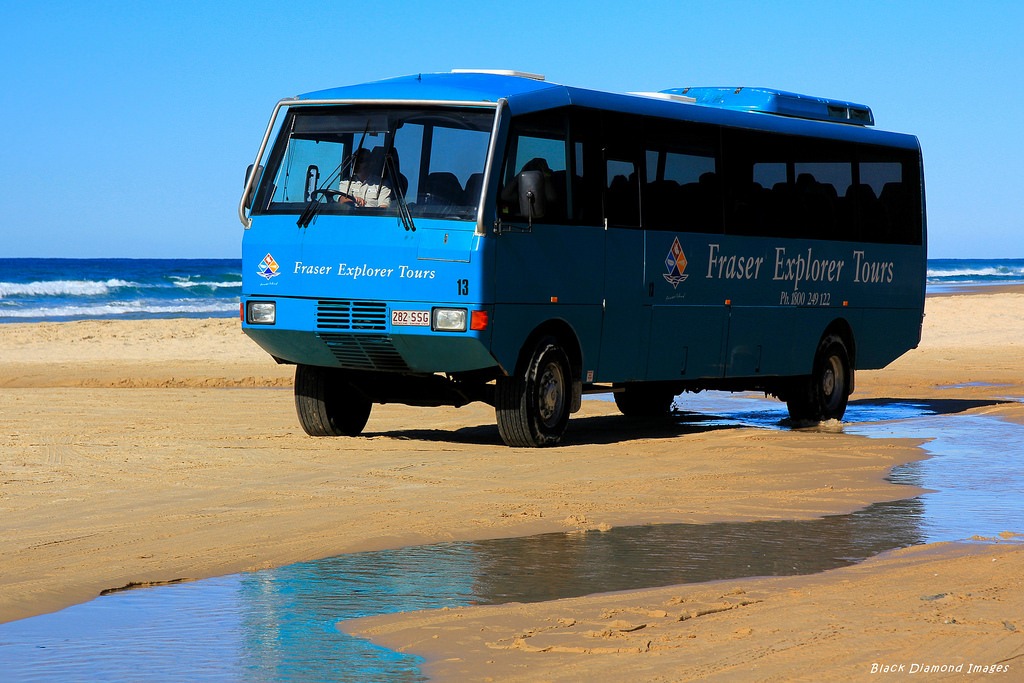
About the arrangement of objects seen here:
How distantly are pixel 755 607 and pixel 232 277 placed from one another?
64215mm

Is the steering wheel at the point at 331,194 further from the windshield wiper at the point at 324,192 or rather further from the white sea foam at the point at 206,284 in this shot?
the white sea foam at the point at 206,284

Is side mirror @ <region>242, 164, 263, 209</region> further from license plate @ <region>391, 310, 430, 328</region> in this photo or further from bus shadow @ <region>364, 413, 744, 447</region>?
bus shadow @ <region>364, 413, 744, 447</region>

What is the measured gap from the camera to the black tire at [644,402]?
1712 centimetres

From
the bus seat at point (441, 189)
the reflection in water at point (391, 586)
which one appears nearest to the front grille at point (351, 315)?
the bus seat at point (441, 189)

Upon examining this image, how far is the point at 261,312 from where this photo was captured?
12234 mm

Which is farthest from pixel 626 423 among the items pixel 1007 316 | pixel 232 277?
pixel 232 277

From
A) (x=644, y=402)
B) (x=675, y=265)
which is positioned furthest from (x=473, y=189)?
(x=644, y=402)

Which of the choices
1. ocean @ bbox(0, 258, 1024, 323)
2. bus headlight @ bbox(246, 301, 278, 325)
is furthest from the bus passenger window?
ocean @ bbox(0, 258, 1024, 323)

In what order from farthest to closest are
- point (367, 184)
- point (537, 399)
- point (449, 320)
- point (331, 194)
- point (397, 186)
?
point (537, 399), point (331, 194), point (367, 184), point (397, 186), point (449, 320)

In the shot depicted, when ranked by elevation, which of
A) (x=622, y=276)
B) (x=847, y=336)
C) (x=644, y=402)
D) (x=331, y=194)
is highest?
(x=331, y=194)

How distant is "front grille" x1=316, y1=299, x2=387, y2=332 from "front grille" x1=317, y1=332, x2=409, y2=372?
0.27 feet

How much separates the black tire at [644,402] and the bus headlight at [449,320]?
574 cm

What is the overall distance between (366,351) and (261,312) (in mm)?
1071

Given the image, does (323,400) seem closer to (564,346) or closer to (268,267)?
(268,267)
